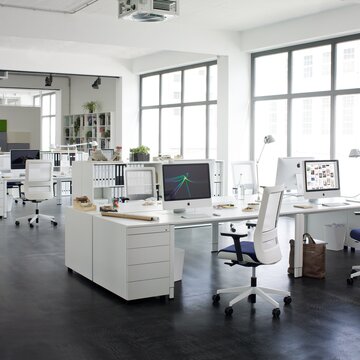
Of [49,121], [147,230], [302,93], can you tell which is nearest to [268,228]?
[147,230]

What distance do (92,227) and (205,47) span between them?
6212 millimetres

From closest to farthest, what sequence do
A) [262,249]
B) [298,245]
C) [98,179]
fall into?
[262,249] → [298,245] → [98,179]

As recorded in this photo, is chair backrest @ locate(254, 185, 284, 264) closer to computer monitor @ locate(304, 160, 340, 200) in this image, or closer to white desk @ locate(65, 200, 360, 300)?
white desk @ locate(65, 200, 360, 300)

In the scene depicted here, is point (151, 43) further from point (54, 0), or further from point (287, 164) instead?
point (287, 164)

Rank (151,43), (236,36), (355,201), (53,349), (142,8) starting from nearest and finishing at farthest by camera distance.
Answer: (53,349) < (142,8) < (355,201) < (151,43) < (236,36)

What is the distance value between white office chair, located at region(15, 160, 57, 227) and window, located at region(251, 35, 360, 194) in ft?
13.7

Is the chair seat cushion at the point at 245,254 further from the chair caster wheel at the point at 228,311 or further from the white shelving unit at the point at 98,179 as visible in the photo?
the white shelving unit at the point at 98,179

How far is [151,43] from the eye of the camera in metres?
10.2

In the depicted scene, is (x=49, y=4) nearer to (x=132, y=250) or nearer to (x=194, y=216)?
(x=194, y=216)

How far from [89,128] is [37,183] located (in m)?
7.90

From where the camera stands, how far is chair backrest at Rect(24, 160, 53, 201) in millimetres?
9102

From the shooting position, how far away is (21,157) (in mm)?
10336

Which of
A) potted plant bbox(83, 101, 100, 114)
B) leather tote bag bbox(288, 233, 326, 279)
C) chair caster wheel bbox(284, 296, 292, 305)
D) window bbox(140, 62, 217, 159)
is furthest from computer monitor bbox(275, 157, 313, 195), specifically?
potted plant bbox(83, 101, 100, 114)

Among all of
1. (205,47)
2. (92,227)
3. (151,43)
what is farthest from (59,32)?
(92,227)
